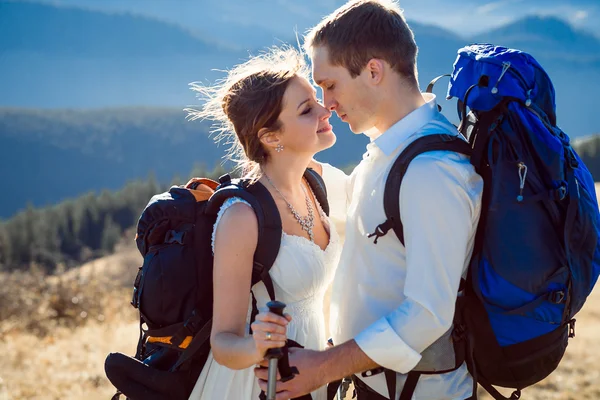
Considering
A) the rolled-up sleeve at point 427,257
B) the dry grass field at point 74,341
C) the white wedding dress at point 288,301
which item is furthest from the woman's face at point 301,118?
the dry grass field at point 74,341

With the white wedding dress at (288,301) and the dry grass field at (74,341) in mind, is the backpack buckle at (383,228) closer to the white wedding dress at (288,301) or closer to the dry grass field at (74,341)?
the white wedding dress at (288,301)

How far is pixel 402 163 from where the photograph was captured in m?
2.44

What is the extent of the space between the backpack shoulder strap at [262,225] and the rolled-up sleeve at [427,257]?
0.58 meters

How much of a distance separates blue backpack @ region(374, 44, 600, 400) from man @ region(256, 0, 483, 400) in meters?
0.09

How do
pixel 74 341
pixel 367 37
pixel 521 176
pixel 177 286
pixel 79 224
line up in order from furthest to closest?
pixel 79 224 → pixel 74 341 → pixel 367 37 → pixel 177 286 → pixel 521 176

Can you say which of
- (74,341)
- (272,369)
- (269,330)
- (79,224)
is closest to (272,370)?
(272,369)

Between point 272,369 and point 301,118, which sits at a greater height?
point 301,118

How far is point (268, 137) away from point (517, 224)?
1322mm

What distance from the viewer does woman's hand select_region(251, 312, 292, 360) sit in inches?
86.5

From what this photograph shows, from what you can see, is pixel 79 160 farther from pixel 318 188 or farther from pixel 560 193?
pixel 560 193

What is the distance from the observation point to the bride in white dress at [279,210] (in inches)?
103

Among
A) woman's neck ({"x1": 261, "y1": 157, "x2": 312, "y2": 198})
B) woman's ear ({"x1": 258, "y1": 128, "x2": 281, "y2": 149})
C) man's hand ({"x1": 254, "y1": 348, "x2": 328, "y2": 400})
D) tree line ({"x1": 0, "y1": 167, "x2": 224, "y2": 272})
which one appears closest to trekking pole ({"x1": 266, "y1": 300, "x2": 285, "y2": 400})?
man's hand ({"x1": 254, "y1": 348, "x2": 328, "y2": 400})

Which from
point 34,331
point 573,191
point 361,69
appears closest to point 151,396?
point 361,69

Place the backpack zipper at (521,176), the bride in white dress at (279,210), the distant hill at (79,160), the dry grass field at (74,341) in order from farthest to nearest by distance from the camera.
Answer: the distant hill at (79,160) → the dry grass field at (74,341) → the bride in white dress at (279,210) → the backpack zipper at (521,176)
